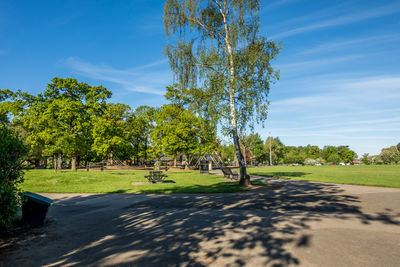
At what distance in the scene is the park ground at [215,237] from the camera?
381 centimetres

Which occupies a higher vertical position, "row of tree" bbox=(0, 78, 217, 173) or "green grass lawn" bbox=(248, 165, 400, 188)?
"row of tree" bbox=(0, 78, 217, 173)

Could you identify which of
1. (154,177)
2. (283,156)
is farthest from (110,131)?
(283,156)

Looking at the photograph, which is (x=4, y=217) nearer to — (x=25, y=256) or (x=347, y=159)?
(x=25, y=256)

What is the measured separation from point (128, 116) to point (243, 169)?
38131 millimetres

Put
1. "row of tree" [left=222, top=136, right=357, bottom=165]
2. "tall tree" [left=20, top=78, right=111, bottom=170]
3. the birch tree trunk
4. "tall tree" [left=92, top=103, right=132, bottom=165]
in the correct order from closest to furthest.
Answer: the birch tree trunk → "tall tree" [left=20, top=78, right=111, bottom=170] → "tall tree" [left=92, top=103, right=132, bottom=165] → "row of tree" [left=222, top=136, right=357, bottom=165]

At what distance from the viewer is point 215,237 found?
4.89 meters

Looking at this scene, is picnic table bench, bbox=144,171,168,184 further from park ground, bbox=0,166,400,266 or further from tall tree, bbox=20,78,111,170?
tall tree, bbox=20,78,111,170

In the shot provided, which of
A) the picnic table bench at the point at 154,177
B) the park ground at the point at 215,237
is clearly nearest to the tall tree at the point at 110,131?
the picnic table bench at the point at 154,177

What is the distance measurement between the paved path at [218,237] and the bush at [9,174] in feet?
2.29

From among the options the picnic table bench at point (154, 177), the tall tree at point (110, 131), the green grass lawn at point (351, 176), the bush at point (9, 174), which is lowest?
the green grass lawn at point (351, 176)

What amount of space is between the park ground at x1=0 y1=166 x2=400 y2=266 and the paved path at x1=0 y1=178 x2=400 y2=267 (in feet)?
0.05

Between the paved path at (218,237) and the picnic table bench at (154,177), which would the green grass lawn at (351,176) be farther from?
the picnic table bench at (154,177)

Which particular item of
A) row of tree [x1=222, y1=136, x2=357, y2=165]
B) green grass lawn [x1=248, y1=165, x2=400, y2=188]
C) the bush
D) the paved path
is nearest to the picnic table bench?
the paved path

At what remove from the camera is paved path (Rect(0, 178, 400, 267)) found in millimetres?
3812
